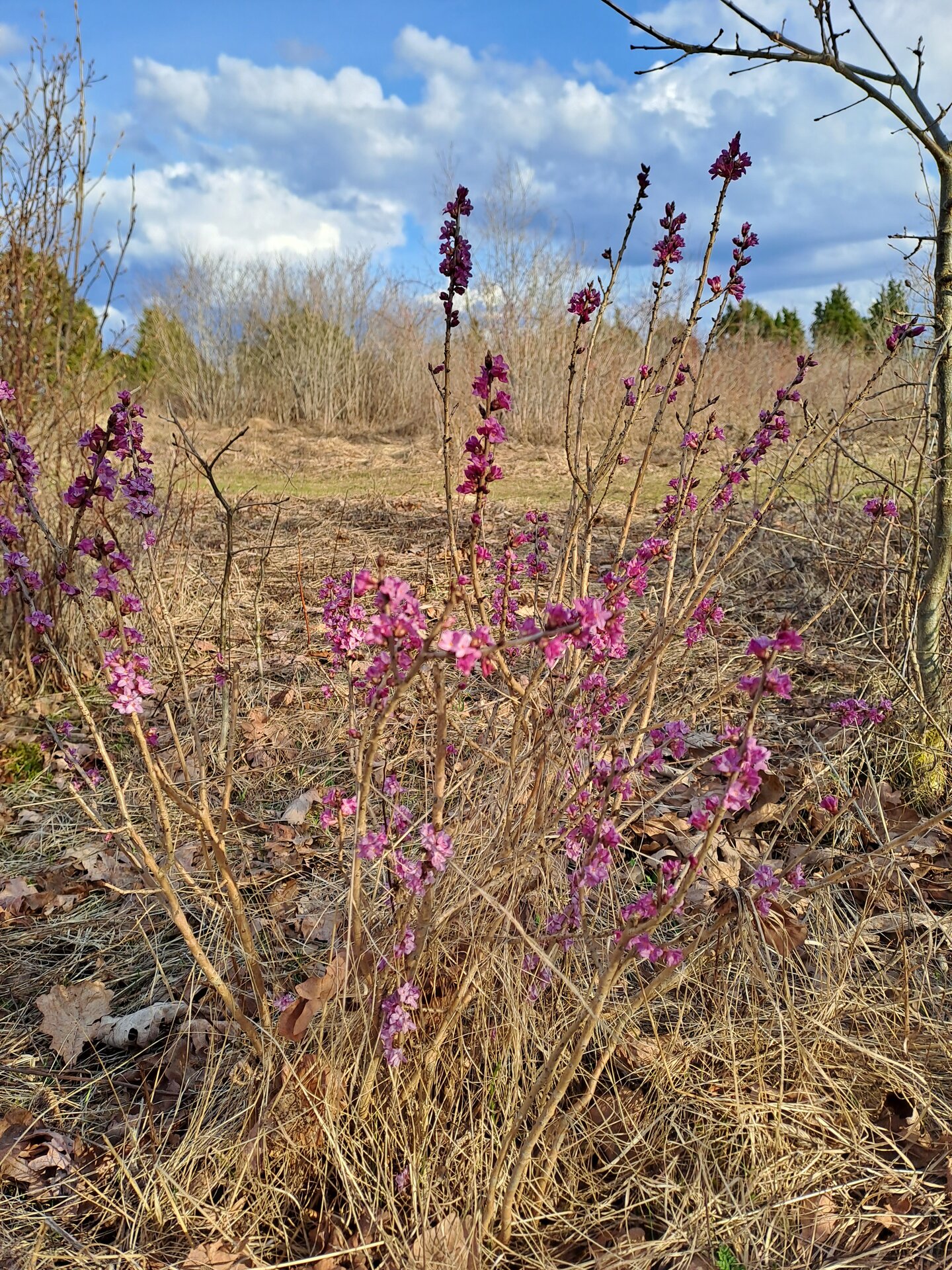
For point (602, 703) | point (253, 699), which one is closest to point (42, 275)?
point (253, 699)

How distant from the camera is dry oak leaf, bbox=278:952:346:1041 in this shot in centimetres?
167

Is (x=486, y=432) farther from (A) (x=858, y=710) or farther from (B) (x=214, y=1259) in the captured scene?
(B) (x=214, y=1259)

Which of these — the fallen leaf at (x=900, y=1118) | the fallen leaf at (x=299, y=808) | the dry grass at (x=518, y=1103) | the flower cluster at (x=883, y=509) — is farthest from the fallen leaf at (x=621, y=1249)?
the flower cluster at (x=883, y=509)

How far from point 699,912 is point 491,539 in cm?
372

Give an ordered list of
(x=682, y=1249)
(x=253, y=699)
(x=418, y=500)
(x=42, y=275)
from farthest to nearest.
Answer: (x=418, y=500) < (x=42, y=275) < (x=253, y=699) < (x=682, y=1249)

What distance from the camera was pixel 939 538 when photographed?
107 inches

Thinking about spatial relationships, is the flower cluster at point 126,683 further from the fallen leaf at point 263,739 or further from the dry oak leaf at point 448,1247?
the fallen leaf at point 263,739

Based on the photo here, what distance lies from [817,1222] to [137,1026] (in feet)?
5.00

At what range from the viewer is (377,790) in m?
2.52

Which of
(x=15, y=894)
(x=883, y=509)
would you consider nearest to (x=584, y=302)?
(x=883, y=509)

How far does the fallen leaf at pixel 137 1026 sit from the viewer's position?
206 centimetres

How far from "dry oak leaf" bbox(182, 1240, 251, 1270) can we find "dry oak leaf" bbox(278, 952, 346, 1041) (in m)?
0.34

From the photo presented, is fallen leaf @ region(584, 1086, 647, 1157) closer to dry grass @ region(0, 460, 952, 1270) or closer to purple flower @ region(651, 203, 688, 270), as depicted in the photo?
dry grass @ region(0, 460, 952, 1270)

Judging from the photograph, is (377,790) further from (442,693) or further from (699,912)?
(442,693)
